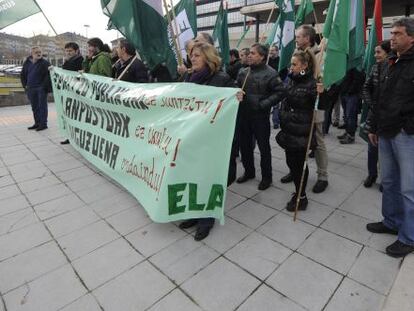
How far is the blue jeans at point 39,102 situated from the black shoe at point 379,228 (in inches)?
287

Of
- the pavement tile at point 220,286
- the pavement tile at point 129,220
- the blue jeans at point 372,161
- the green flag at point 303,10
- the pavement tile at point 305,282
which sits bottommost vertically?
the pavement tile at point 305,282

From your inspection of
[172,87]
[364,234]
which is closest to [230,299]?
[364,234]

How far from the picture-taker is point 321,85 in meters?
2.92

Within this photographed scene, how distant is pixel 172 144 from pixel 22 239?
1.74 meters

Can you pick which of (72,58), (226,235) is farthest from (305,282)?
(72,58)

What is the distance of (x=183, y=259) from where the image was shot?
8.34 feet

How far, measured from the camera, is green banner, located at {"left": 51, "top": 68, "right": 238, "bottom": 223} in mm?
2578

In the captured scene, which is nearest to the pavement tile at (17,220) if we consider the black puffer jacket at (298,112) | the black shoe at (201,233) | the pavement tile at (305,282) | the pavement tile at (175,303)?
the black shoe at (201,233)

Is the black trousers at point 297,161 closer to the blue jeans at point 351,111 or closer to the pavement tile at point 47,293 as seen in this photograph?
the pavement tile at point 47,293

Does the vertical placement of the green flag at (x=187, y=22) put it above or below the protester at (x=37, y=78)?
above

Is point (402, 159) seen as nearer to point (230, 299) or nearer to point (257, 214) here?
point (257, 214)

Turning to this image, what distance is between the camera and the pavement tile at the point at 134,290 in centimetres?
208

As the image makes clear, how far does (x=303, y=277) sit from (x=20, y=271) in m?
2.27

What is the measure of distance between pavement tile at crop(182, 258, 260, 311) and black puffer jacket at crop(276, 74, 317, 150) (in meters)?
1.50
